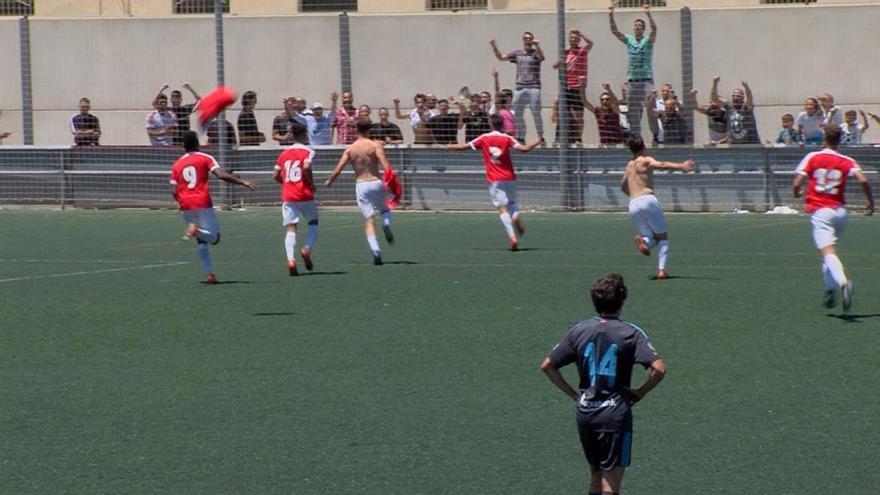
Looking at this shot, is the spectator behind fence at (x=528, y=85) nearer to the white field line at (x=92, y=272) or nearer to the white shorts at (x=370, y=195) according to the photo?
the white shorts at (x=370, y=195)

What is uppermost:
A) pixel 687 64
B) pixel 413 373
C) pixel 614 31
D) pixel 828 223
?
pixel 614 31

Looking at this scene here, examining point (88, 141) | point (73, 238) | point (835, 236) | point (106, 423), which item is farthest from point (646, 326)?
point (88, 141)

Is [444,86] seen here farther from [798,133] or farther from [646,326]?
[646,326]

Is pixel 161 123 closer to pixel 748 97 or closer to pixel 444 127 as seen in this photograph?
pixel 444 127

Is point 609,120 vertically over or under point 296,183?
over

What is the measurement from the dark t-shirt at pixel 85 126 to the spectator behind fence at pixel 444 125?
6.98m

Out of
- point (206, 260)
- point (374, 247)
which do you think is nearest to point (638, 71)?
point (374, 247)

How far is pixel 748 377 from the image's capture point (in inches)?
487

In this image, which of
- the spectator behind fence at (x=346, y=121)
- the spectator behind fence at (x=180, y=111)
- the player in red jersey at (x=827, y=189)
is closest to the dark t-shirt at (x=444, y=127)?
the spectator behind fence at (x=346, y=121)

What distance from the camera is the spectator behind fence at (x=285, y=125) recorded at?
30.9m

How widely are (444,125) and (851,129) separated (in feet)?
24.3

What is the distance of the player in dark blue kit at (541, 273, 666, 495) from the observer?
292 inches

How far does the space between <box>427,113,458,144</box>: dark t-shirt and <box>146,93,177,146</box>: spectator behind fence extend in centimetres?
532

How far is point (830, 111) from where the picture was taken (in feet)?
92.9
